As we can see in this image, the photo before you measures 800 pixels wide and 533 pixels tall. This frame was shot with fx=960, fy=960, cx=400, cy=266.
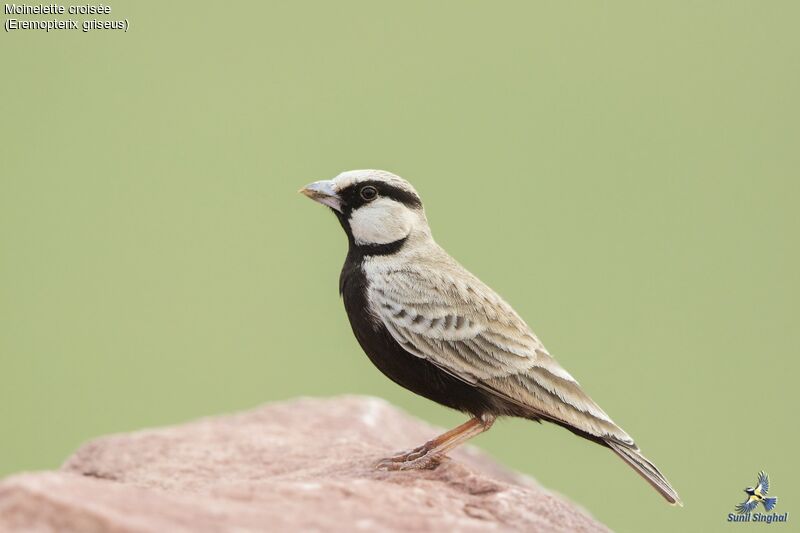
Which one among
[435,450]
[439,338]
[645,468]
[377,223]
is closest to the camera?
[645,468]

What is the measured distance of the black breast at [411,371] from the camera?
6.61 metres

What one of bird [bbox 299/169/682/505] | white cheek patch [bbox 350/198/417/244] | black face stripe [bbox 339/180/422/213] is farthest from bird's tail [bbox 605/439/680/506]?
black face stripe [bbox 339/180/422/213]

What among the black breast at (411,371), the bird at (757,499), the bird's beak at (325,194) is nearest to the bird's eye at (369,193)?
the bird's beak at (325,194)

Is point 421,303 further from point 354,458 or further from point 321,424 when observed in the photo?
point 321,424

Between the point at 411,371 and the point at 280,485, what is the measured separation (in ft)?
5.49

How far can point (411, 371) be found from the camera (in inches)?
263

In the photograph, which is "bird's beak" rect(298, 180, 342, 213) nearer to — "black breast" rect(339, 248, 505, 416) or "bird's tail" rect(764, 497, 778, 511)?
"black breast" rect(339, 248, 505, 416)

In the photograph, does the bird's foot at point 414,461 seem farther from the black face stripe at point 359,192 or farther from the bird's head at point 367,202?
the black face stripe at point 359,192

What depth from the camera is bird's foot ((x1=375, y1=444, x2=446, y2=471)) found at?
634 centimetres

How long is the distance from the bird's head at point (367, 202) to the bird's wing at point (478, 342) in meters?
0.35

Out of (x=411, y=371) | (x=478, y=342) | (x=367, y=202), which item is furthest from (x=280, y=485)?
(x=367, y=202)

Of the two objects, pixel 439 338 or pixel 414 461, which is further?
pixel 439 338

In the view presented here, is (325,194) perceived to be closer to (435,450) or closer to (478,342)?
(478,342)

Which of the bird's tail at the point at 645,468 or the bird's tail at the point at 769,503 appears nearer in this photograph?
the bird's tail at the point at 645,468
